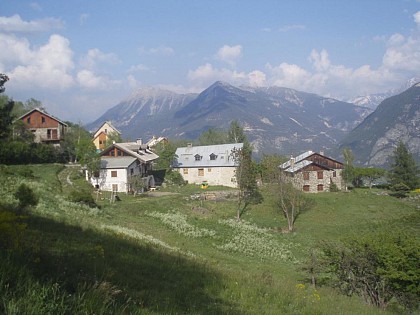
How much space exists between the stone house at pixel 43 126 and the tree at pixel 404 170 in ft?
203

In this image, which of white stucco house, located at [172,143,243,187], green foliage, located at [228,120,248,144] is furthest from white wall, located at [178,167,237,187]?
green foliage, located at [228,120,248,144]

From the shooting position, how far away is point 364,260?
57.6ft

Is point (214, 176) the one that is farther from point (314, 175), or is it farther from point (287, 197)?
point (287, 197)

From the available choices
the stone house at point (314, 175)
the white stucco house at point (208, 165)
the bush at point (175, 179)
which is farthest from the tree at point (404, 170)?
the bush at point (175, 179)

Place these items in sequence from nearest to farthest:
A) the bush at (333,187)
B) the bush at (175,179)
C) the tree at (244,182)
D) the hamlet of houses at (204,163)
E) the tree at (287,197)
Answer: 1. the tree at (287,197)
2. the tree at (244,182)
3. the hamlet of houses at (204,163)
4. the bush at (333,187)
5. the bush at (175,179)

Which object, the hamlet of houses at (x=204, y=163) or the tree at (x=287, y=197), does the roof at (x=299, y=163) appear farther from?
the tree at (x=287, y=197)

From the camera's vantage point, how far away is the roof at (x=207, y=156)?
2600 inches

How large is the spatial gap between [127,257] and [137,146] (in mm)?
59429

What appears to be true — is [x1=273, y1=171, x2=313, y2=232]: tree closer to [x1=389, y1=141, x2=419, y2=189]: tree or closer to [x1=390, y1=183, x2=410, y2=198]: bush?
[x1=390, y1=183, x2=410, y2=198]: bush

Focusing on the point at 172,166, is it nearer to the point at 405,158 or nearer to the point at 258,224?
the point at 258,224

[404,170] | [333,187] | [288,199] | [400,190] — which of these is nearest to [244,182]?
[288,199]

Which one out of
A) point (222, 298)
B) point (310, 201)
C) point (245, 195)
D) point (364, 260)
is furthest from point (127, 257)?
point (310, 201)

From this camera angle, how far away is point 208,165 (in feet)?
218

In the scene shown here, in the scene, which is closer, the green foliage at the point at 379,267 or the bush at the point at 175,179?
the green foliage at the point at 379,267
